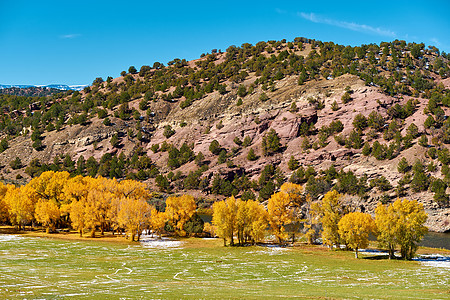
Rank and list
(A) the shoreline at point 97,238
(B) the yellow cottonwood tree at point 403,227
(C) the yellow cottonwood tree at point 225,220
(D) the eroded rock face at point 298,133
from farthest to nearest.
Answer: (D) the eroded rock face at point 298,133 < (C) the yellow cottonwood tree at point 225,220 < (A) the shoreline at point 97,238 < (B) the yellow cottonwood tree at point 403,227

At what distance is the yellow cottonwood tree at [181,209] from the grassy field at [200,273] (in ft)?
50.4

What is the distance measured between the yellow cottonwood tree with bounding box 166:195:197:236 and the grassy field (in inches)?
605

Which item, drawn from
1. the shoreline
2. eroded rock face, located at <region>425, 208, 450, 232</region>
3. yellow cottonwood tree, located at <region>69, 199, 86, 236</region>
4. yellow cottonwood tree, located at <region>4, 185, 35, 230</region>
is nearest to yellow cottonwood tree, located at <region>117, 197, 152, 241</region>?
the shoreline

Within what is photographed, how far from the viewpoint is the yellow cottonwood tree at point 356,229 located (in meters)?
62.2

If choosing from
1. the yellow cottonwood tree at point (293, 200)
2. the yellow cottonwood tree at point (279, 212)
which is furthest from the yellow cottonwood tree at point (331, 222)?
the yellow cottonwood tree at point (279, 212)

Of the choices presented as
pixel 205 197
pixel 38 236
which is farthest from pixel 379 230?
pixel 205 197

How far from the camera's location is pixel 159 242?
249 feet

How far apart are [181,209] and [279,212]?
22979 mm

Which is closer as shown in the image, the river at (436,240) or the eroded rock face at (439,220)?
the river at (436,240)

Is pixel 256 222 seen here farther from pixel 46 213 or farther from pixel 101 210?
pixel 46 213

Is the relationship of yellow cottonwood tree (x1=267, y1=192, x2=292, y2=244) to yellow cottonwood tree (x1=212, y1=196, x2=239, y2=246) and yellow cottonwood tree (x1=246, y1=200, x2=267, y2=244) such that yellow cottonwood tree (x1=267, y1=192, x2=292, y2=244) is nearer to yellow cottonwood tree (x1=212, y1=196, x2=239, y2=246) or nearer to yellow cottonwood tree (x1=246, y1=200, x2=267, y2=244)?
yellow cottonwood tree (x1=246, y1=200, x2=267, y2=244)

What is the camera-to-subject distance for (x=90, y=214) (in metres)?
81.2

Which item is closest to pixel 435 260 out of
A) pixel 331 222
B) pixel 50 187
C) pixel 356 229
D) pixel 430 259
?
pixel 430 259

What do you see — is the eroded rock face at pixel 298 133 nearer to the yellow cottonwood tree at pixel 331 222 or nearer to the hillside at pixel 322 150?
the hillside at pixel 322 150
